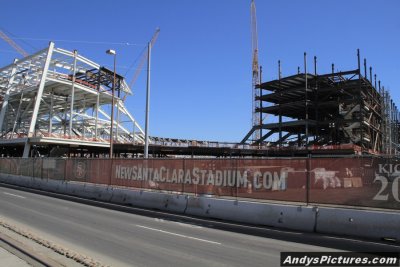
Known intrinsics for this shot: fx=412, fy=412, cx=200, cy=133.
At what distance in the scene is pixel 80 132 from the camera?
110312 millimetres

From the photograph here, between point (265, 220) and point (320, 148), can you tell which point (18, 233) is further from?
point (320, 148)

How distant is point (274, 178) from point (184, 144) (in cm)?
7866

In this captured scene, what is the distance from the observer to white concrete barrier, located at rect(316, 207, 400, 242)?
10.9 metres

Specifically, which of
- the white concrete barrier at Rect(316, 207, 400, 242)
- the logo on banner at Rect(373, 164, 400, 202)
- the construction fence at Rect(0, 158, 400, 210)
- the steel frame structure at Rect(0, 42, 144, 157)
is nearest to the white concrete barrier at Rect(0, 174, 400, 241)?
the white concrete barrier at Rect(316, 207, 400, 242)

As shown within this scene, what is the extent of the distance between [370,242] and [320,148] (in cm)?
6892

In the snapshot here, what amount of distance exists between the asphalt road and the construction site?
194ft

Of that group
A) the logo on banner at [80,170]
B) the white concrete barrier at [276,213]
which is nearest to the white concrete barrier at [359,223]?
the white concrete barrier at [276,213]

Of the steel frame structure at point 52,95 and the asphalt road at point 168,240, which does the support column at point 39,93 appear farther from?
the asphalt road at point 168,240

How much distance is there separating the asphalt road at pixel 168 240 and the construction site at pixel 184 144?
59135 millimetres

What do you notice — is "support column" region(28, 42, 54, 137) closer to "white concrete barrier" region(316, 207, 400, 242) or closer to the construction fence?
the construction fence

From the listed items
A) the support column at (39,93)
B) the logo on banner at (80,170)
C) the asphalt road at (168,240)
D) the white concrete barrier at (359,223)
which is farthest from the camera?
the support column at (39,93)

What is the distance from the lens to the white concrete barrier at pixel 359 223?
35.7ft

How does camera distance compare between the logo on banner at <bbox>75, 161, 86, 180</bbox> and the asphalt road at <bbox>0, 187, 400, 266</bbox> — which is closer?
the asphalt road at <bbox>0, 187, 400, 266</bbox>

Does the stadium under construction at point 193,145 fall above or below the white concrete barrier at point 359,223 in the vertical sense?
above
